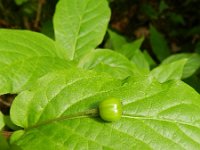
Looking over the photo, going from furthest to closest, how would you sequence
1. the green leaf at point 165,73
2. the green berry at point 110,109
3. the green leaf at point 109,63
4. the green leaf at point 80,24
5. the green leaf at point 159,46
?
1. the green leaf at point 159,46
2. the green leaf at point 165,73
3. the green leaf at point 80,24
4. the green leaf at point 109,63
5. the green berry at point 110,109

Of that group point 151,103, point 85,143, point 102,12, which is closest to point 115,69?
point 102,12

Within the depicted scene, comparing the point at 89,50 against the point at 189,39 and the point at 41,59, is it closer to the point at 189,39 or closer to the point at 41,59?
the point at 41,59

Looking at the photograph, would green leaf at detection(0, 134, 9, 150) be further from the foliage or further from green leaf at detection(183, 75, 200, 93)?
green leaf at detection(183, 75, 200, 93)

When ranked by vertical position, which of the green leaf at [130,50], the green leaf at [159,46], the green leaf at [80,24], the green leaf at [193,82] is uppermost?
the green leaf at [80,24]

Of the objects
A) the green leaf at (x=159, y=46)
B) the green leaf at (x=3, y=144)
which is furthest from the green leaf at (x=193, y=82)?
the green leaf at (x=3, y=144)

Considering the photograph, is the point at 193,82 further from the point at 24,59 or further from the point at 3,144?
the point at 3,144

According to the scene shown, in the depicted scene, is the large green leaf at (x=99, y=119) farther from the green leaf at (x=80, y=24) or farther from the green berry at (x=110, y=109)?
the green leaf at (x=80, y=24)

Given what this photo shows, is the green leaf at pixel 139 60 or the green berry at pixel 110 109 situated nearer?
the green berry at pixel 110 109
